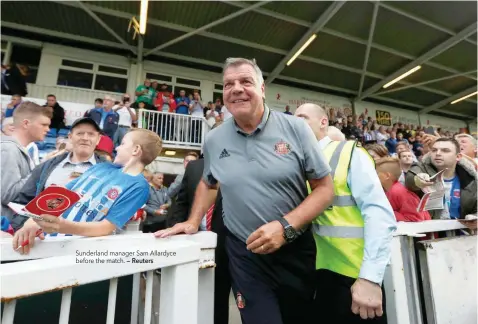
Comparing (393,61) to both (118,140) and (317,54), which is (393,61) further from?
(118,140)

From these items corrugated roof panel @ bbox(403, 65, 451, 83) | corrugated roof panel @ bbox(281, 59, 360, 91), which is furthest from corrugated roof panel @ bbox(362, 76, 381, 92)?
corrugated roof panel @ bbox(403, 65, 451, 83)

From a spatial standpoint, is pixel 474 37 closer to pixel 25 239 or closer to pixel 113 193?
pixel 113 193

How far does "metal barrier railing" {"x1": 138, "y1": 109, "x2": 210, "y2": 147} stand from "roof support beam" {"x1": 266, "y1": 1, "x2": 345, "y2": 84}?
183 inches

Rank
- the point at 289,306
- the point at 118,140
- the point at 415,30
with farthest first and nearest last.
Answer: the point at 415,30, the point at 118,140, the point at 289,306

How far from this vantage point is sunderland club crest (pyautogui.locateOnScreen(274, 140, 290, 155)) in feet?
4.05

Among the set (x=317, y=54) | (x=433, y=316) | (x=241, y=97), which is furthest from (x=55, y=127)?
(x=317, y=54)

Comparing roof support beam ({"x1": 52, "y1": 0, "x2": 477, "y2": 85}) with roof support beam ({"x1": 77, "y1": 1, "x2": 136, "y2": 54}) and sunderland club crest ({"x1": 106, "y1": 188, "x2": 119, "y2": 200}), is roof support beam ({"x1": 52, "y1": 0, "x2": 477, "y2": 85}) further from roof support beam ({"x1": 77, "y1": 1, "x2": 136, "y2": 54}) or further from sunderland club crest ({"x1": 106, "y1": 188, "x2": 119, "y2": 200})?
sunderland club crest ({"x1": 106, "y1": 188, "x2": 119, "y2": 200})

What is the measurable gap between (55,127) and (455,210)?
8.68m

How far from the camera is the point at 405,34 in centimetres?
965

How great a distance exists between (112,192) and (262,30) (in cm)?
948

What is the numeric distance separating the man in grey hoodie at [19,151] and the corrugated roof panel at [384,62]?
11.7 m

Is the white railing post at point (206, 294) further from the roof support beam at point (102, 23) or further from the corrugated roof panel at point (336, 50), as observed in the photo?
the corrugated roof panel at point (336, 50)

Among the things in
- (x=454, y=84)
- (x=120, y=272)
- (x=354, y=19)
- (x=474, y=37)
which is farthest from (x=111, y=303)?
(x=454, y=84)

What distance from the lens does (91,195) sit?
1.54m
